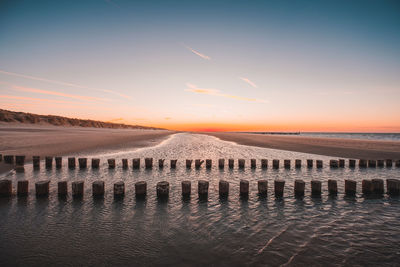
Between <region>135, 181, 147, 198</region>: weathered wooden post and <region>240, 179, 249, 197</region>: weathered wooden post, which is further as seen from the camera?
<region>240, 179, 249, 197</region>: weathered wooden post

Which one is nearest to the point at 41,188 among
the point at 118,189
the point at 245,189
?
the point at 118,189

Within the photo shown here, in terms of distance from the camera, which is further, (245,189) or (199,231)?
(245,189)

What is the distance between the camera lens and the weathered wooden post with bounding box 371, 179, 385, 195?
9.33 meters

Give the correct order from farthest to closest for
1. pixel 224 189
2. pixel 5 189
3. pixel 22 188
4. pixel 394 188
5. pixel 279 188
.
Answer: pixel 394 188 < pixel 279 188 < pixel 224 189 < pixel 22 188 < pixel 5 189

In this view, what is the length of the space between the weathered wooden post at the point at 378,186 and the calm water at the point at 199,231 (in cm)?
60

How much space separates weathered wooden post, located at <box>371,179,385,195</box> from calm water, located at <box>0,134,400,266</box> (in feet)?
1.98

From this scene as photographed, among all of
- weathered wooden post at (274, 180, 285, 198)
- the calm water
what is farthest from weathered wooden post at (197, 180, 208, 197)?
weathered wooden post at (274, 180, 285, 198)

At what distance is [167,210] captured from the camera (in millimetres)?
7344

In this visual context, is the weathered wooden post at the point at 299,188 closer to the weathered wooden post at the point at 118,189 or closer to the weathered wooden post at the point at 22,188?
the weathered wooden post at the point at 118,189

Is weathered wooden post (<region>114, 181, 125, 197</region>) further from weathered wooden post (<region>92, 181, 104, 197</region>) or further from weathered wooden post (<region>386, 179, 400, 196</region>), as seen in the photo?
weathered wooden post (<region>386, 179, 400, 196</region>)

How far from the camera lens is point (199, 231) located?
5.83 m

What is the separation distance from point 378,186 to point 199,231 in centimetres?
835

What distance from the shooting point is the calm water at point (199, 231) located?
4.59 meters

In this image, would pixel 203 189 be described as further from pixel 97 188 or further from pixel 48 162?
pixel 48 162
